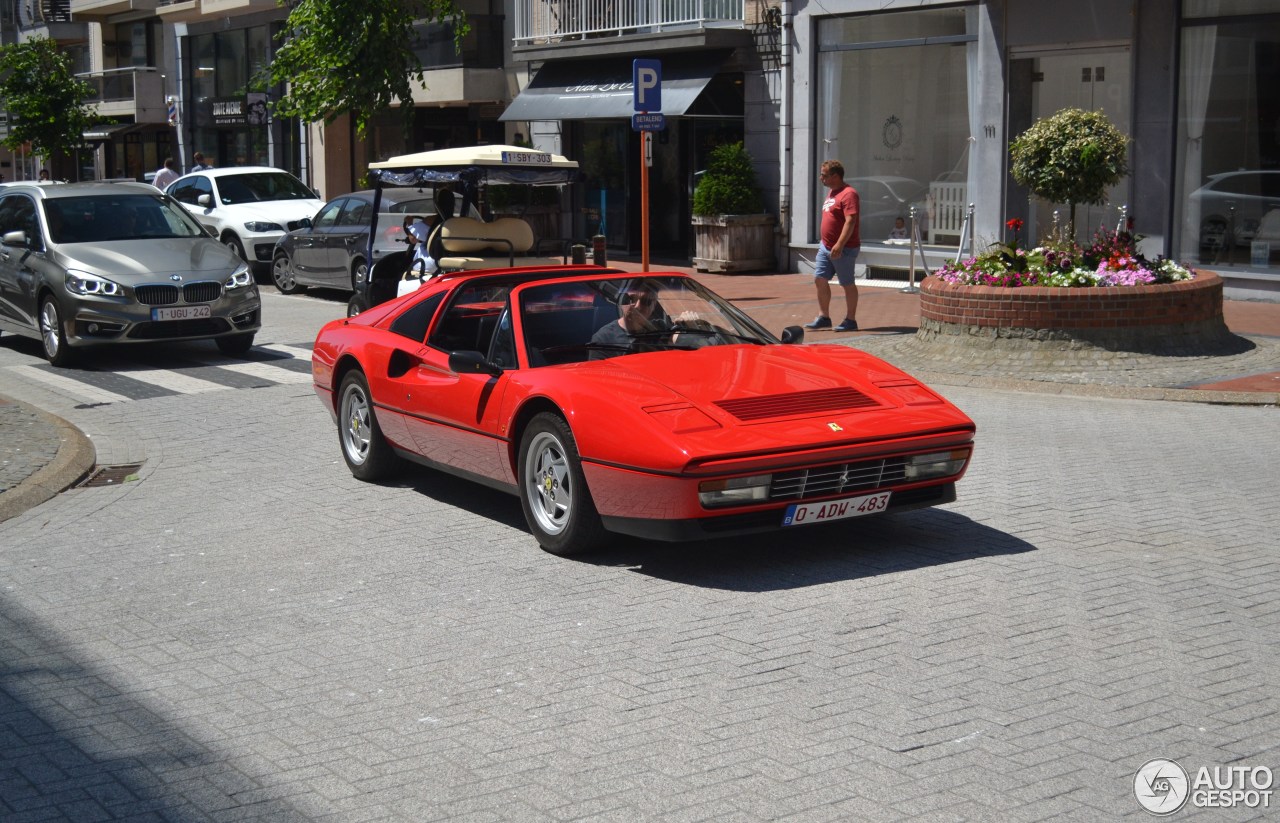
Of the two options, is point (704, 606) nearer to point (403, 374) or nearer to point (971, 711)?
point (971, 711)

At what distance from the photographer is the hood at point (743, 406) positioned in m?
6.66

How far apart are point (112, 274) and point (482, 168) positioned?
3983 mm

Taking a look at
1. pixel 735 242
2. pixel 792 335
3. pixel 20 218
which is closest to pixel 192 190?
pixel 735 242

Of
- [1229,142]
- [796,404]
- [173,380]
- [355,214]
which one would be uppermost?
[1229,142]

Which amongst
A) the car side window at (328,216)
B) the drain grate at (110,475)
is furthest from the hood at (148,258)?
the car side window at (328,216)

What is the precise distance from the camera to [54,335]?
15086mm

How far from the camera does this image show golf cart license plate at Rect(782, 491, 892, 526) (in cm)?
678

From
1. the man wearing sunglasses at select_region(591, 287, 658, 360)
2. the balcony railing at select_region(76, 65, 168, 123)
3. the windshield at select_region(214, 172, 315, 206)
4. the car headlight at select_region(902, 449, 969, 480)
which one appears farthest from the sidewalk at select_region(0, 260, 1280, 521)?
the balcony railing at select_region(76, 65, 168, 123)

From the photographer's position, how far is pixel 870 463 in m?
6.92

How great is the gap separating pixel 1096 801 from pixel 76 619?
4280 millimetres

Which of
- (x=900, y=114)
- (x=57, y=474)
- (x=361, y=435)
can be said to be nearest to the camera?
(x=361, y=435)

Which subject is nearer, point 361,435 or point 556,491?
point 556,491

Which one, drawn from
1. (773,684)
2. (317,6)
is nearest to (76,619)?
(773,684)

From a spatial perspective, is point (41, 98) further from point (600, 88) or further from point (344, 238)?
point (344, 238)
